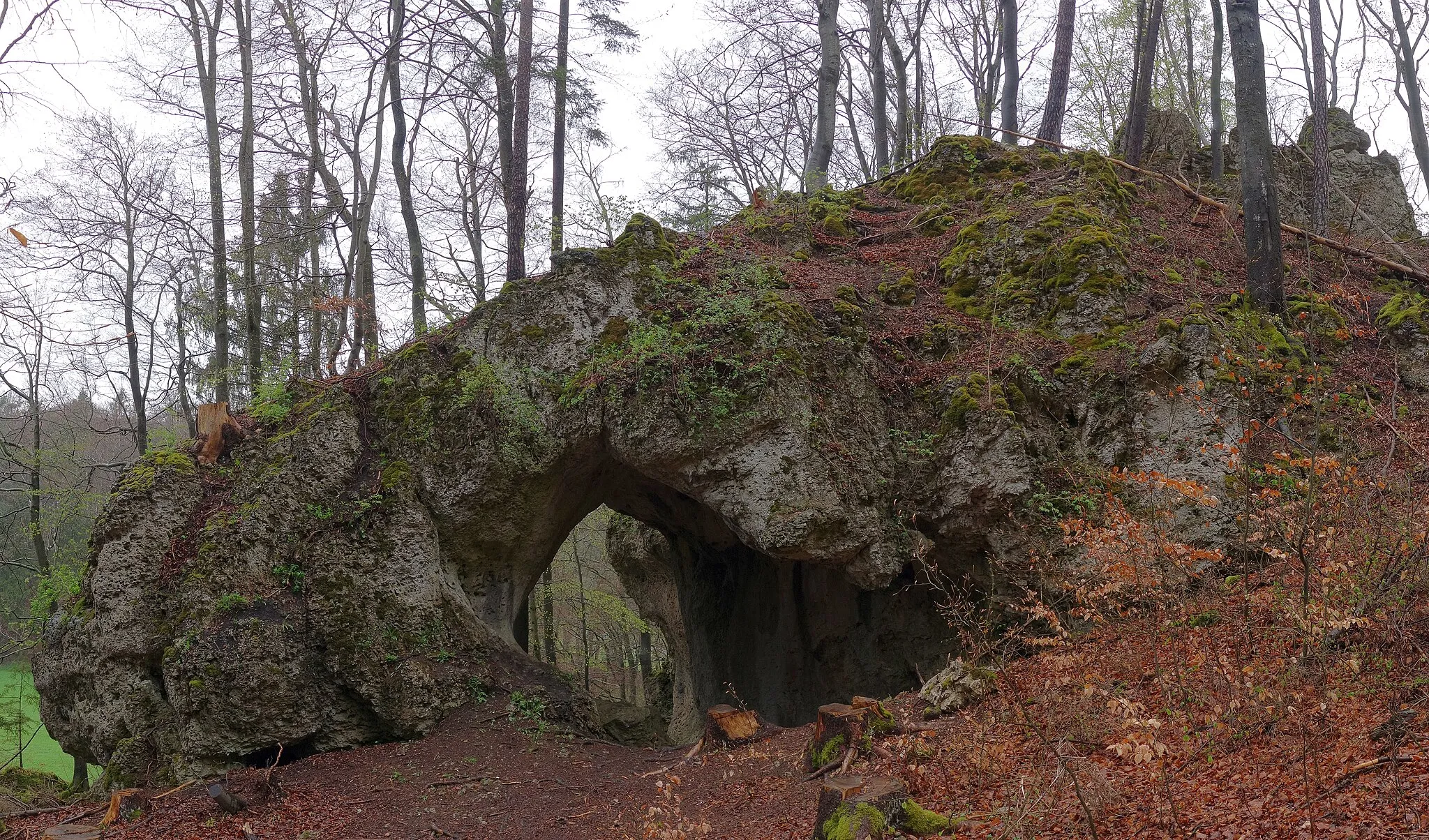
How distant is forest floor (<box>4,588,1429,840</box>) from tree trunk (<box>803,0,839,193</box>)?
8534 mm

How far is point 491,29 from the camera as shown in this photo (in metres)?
13.1

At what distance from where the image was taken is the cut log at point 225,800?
621 centimetres

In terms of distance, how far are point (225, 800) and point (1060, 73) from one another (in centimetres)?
1351

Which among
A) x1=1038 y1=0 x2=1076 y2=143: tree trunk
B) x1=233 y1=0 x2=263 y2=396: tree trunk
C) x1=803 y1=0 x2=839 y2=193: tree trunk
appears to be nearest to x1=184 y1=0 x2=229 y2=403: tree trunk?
x1=233 y1=0 x2=263 y2=396: tree trunk

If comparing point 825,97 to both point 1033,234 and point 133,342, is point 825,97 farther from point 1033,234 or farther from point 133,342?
point 133,342

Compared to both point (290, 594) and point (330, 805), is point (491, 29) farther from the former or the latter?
point (330, 805)

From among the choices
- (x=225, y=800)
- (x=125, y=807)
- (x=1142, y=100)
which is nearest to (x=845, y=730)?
(x=225, y=800)

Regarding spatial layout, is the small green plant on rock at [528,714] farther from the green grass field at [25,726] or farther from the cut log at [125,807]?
the green grass field at [25,726]

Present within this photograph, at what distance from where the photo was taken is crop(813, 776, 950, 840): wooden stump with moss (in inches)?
166

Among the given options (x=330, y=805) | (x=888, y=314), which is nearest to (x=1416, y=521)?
(x=888, y=314)

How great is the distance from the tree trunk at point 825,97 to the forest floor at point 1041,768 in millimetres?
8534

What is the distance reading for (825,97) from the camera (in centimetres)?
1298

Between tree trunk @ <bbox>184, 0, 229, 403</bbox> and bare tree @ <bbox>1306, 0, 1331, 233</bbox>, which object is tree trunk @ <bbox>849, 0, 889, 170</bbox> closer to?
bare tree @ <bbox>1306, 0, 1331, 233</bbox>

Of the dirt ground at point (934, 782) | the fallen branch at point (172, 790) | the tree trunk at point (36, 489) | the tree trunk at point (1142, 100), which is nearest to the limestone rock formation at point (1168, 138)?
the tree trunk at point (1142, 100)
